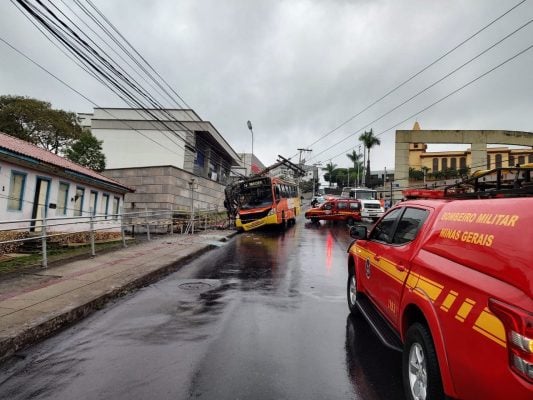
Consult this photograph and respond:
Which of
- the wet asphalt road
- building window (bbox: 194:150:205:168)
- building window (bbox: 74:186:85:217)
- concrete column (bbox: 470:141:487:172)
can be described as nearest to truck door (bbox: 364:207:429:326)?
the wet asphalt road

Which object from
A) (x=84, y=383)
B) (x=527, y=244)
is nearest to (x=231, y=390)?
(x=84, y=383)

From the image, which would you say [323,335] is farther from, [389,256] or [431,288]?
[431,288]

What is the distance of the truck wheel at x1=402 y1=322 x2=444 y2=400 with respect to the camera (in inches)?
112

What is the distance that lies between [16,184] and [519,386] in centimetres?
1538

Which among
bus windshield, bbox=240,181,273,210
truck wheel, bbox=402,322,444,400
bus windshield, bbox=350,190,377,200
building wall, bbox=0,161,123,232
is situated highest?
bus windshield, bbox=350,190,377,200

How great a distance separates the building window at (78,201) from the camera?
1780cm

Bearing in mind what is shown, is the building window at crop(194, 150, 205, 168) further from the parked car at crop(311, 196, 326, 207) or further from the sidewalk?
the sidewalk

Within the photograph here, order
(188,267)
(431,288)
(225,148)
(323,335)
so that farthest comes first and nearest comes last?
(225,148) → (188,267) → (323,335) → (431,288)

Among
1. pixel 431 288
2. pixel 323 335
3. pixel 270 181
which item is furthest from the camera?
pixel 270 181

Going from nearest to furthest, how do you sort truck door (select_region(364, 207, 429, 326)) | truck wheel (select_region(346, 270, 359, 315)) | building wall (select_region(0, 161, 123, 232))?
truck door (select_region(364, 207, 429, 326)) → truck wheel (select_region(346, 270, 359, 315)) → building wall (select_region(0, 161, 123, 232))

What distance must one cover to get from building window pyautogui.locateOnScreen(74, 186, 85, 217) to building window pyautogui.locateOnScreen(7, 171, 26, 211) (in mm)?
3695

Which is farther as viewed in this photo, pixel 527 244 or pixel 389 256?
pixel 389 256

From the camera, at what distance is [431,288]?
313cm

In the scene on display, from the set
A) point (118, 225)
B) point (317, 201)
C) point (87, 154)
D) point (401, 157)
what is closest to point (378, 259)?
→ point (118, 225)
